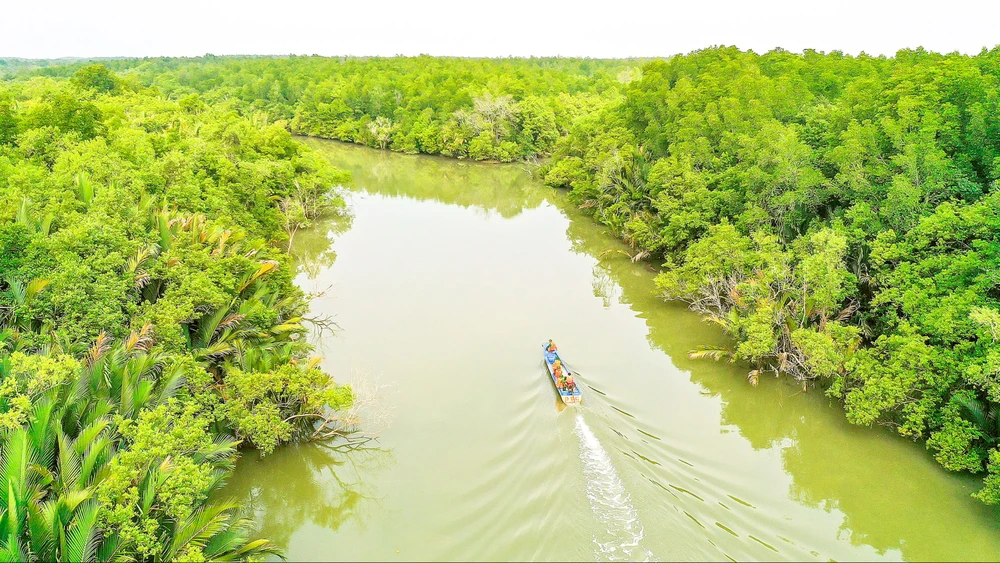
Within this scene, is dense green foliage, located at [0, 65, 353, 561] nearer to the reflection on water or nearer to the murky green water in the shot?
the reflection on water

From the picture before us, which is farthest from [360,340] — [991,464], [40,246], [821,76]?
[821,76]

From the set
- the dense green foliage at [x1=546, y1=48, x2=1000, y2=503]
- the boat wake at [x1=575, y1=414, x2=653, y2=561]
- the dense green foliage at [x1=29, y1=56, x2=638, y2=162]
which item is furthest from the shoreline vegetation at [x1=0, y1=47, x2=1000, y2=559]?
the dense green foliage at [x1=29, y1=56, x2=638, y2=162]

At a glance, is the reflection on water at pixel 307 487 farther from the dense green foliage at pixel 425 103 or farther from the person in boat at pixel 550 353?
the dense green foliage at pixel 425 103

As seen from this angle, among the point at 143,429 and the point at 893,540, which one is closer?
the point at 143,429

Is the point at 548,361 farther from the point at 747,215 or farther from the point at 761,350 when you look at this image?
the point at 747,215

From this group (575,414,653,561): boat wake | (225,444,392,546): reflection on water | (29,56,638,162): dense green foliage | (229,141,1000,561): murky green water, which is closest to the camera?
(575,414,653,561): boat wake

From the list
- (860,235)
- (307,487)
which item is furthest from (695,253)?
(307,487)

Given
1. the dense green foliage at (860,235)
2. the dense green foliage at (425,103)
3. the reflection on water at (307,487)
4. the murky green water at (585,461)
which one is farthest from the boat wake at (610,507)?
the dense green foliage at (425,103)
